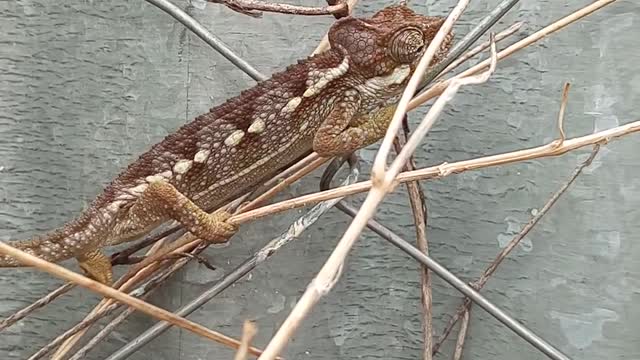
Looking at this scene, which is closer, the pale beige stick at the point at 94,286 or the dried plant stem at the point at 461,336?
the pale beige stick at the point at 94,286

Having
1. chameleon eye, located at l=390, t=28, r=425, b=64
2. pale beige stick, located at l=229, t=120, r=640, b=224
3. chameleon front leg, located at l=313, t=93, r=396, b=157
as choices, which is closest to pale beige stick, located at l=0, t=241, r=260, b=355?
pale beige stick, located at l=229, t=120, r=640, b=224

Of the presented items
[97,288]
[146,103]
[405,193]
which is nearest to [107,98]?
[146,103]

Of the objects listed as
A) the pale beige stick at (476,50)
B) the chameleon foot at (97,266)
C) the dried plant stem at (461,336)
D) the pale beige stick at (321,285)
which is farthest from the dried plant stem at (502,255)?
the pale beige stick at (321,285)

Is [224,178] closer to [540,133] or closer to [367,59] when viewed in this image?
[367,59]

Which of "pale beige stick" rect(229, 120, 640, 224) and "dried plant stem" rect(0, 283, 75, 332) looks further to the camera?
"dried plant stem" rect(0, 283, 75, 332)

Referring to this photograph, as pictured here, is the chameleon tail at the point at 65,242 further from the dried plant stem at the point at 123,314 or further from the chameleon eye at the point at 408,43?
the chameleon eye at the point at 408,43

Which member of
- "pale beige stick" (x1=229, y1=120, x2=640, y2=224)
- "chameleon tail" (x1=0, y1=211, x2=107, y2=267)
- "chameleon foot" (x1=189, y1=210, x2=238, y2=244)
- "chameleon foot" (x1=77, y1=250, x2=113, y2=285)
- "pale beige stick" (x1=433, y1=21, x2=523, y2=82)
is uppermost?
"pale beige stick" (x1=433, y1=21, x2=523, y2=82)

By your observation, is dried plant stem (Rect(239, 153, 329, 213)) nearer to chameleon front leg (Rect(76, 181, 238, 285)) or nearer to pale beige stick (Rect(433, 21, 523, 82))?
chameleon front leg (Rect(76, 181, 238, 285))
